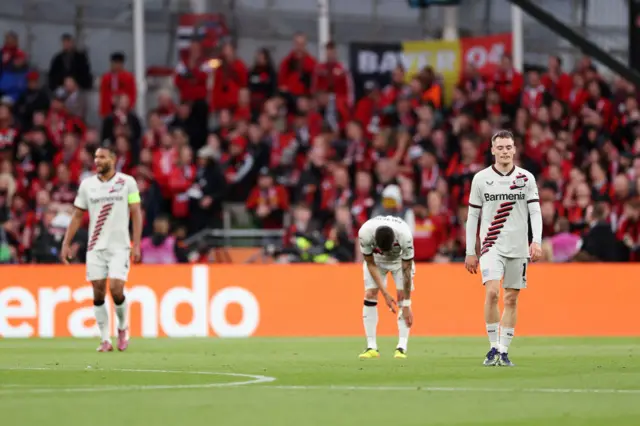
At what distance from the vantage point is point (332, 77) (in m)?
29.7

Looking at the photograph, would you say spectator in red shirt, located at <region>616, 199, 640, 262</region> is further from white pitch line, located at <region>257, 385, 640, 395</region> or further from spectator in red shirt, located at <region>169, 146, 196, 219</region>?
white pitch line, located at <region>257, 385, 640, 395</region>

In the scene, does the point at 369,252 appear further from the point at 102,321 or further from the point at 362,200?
the point at 362,200

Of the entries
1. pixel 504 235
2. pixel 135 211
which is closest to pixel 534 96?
pixel 135 211

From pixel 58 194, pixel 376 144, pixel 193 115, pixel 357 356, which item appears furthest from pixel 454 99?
pixel 357 356

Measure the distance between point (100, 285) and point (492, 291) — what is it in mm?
5584

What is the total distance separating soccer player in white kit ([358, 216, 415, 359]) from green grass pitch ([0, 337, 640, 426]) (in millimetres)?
408

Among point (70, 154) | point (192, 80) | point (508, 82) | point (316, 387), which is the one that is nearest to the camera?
point (316, 387)

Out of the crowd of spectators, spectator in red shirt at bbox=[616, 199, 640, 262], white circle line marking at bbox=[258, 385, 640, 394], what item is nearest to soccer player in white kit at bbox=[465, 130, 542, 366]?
white circle line marking at bbox=[258, 385, 640, 394]

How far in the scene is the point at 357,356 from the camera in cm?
1688

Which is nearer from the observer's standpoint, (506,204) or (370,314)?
(506,204)

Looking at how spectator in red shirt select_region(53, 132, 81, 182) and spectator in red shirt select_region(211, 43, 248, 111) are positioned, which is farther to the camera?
spectator in red shirt select_region(211, 43, 248, 111)

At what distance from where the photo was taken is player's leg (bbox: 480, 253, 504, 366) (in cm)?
1467

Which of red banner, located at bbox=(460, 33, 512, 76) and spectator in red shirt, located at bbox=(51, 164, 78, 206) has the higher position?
red banner, located at bbox=(460, 33, 512, 76)

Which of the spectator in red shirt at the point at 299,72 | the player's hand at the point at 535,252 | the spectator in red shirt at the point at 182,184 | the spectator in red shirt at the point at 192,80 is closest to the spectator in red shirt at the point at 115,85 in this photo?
the spectator in red shirt at the point at 192,80
